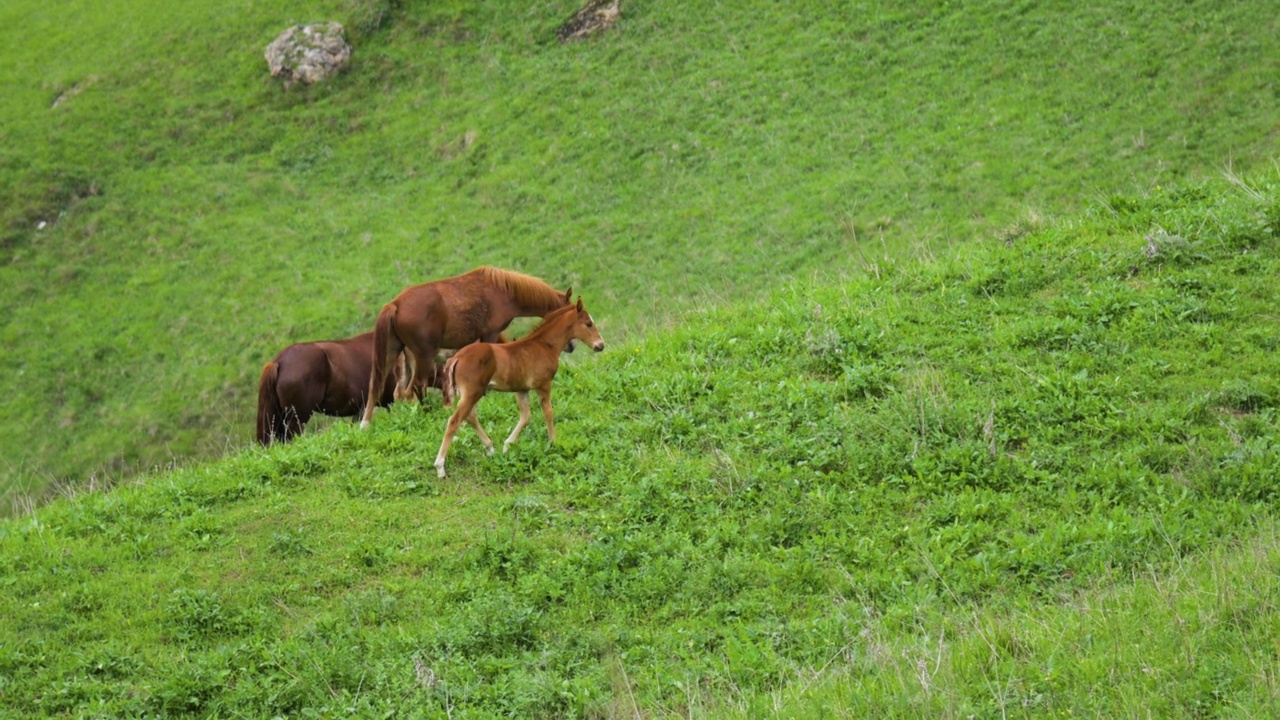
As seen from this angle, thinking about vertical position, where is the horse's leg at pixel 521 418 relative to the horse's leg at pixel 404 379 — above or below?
above

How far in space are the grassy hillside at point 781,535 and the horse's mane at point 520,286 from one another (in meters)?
1.58

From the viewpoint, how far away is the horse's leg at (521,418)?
1066cm

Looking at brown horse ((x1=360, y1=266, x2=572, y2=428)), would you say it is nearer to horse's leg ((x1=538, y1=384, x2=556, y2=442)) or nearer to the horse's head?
the horse's head

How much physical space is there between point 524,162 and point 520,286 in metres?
17.0

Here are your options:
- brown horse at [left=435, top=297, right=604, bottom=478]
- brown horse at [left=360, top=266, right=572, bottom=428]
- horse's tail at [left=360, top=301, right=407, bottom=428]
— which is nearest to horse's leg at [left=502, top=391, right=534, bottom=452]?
brown horse at [left=435, top=297, right=604, bottom=478]

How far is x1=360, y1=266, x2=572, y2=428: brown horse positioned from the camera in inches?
515

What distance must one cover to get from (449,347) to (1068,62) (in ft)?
60.9

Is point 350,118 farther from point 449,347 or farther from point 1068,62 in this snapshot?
point 449,347

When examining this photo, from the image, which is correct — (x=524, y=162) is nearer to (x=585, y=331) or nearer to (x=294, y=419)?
(x=294, y=419)

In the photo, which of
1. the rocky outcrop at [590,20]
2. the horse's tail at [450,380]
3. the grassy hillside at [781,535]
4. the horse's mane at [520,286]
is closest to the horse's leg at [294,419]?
the grassy hillside at [781,535]

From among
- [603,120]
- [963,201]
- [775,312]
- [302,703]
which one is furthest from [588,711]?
[603,120]

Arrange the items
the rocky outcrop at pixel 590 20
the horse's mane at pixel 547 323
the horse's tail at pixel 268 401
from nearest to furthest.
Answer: the horse's mane at pixel 547 323 → the horse's tail at pixel 268 401 → the rocky outcrop at pixel 590 20

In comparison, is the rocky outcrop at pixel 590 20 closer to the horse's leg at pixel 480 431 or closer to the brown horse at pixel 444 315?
the brown horse at pixel 444 315

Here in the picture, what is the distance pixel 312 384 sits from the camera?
14836mm
